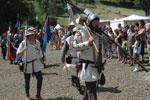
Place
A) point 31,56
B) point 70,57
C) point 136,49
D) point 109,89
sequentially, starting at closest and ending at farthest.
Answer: point 31,56 → point 70,57 → point 109,89 → point 136,49

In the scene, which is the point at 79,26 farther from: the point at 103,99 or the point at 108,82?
the point at 108,82

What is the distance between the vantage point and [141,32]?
10.4m

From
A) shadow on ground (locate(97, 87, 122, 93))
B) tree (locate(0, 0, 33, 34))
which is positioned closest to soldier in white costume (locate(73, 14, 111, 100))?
shadow on ground (locate(97, 87, 122, 93))

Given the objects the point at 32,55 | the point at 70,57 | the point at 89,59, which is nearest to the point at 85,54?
the point at 89,59

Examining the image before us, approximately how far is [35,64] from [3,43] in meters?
10.4

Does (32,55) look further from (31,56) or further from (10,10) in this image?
(10,10)

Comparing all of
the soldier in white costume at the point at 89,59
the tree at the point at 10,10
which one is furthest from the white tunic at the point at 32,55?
the tree at the point at 10,10

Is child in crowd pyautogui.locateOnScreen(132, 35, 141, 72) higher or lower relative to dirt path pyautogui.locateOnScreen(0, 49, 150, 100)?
higher

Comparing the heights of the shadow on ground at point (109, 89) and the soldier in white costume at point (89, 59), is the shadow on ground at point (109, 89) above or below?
below

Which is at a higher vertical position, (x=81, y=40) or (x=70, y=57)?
(x=81, y=40)

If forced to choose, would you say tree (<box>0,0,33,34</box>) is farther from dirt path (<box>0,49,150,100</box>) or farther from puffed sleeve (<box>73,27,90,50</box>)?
puffed sleeve (<box>73,27,90,50</box>)

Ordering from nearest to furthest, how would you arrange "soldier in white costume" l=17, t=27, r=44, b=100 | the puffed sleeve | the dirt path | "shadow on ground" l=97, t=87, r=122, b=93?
the puffed sleeve
"soldier in white costume" l=17, t=27, r=44, b=100
the dirt path
"shadow on ground" l=97, t=87, r=122, b=93

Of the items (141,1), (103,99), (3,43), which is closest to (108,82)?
(103,99)

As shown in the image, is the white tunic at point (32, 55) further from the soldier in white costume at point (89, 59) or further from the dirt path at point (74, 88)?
the soldier in white costume at point (89, 59)
